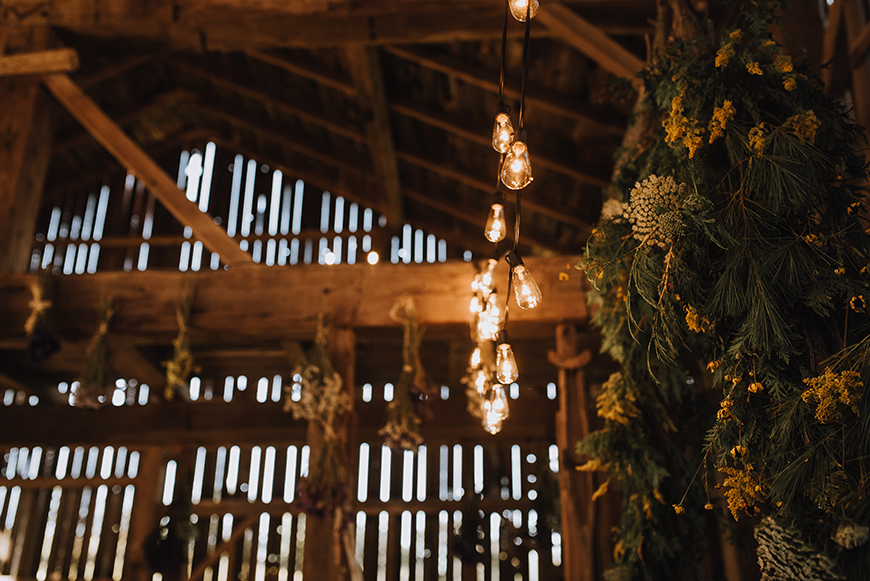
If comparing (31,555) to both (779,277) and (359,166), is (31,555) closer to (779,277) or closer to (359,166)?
(359,166)

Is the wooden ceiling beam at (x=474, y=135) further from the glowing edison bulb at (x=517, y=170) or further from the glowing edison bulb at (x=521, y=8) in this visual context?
the glowing edison bulb at (x=517, y=170)

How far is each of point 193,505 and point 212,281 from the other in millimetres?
2580

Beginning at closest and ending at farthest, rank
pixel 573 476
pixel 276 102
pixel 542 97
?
pixel 573 476 → pixel 542 97 → pixel 276 102

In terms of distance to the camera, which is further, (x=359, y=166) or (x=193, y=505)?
(x=359, y=166)

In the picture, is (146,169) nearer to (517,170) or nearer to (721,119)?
(517,170)

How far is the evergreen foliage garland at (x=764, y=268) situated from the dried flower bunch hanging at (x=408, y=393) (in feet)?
4.67

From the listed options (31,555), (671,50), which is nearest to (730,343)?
(671,50)

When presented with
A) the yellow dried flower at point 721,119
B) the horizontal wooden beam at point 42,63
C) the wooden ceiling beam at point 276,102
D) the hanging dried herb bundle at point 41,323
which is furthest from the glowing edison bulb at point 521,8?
the wooden ceiling beam at point 276,102

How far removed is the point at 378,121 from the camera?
212 inches

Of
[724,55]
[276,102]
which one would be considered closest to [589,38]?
[724,55]

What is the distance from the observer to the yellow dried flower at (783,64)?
1.98 meters

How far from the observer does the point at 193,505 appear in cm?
555

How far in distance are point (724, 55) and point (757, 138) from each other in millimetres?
356

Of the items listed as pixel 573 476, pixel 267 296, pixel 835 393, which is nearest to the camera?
pixel 835 393
